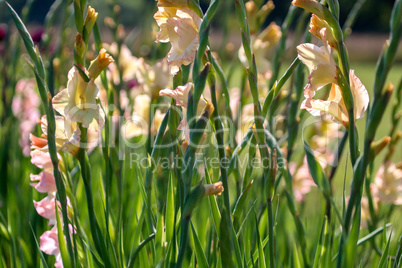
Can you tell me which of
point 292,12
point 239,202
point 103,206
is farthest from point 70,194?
point 292,12

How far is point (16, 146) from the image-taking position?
4.01 feet

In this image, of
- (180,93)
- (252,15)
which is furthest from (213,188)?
(252,15)

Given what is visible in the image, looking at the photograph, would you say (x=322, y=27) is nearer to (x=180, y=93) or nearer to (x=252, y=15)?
(x=180, y=93)

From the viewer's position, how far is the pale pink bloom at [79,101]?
18.0 inches

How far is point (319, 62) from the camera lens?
1.40 feet

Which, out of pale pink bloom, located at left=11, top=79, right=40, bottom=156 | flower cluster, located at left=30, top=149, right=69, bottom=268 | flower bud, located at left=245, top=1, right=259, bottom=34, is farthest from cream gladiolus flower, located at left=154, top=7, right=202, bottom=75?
pale pink bloom, located at left=11, top=79, right=40, bottom=156

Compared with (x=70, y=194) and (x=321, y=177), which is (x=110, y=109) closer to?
(x=70, y=194)

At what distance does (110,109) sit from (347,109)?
390mm

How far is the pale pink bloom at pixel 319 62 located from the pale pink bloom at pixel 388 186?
563 mm

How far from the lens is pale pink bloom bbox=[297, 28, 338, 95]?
0.42 m

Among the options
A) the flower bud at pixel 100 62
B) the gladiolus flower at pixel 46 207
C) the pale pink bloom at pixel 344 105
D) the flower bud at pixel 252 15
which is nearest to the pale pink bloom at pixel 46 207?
the gladiolus flower at pixel 46 207

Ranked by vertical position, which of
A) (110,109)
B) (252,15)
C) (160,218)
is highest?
(252,15)

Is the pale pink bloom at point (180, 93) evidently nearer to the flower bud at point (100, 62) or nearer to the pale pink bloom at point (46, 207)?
the flower bud at point (100, 62)

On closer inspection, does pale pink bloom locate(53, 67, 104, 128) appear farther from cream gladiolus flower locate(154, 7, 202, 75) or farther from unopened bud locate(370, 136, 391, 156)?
unopened bud locate(370, 136, 391, 156)
